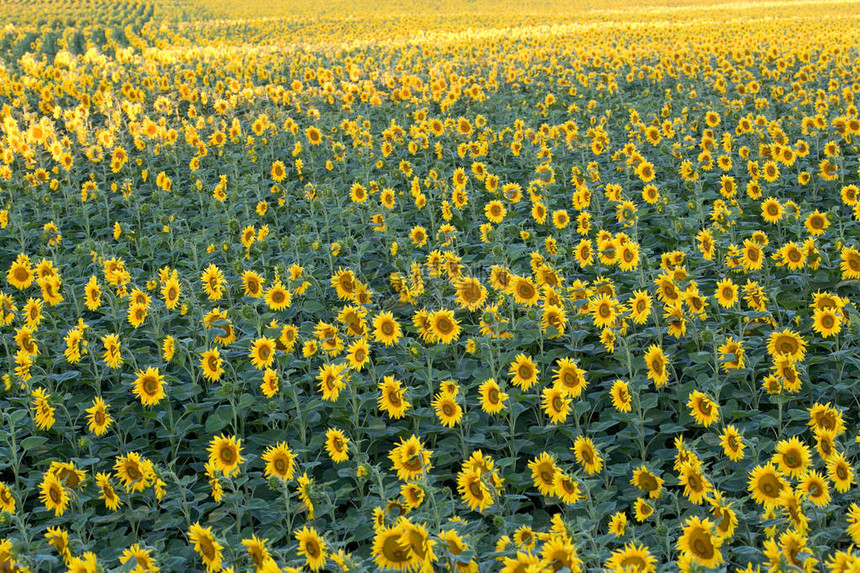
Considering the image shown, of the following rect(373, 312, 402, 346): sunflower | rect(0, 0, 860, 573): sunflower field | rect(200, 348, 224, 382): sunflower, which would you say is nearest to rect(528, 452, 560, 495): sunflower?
rect(0, 0, 860, 573): sunflower field

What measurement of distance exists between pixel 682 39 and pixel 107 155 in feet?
44.3

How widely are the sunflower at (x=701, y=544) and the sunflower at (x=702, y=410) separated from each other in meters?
1.02

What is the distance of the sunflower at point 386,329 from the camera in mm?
4652

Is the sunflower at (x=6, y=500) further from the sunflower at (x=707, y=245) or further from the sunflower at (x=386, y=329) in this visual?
the sunflower at (x=707, y=245)

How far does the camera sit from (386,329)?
15.4ft

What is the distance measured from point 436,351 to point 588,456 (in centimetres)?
115

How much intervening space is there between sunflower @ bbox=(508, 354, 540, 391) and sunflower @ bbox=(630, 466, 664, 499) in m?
0.90

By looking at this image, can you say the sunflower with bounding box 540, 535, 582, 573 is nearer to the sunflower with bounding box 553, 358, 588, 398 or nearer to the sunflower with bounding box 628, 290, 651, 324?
the sunflower with bounding box 553, 358, 588, 398

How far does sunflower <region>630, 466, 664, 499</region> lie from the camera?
3.49 meters

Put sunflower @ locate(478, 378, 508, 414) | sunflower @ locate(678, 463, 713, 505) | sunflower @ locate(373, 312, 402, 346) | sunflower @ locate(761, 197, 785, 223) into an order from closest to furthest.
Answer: sunflower @ locate(678, 463, 713, 505)
sunflower @ locate(478, 378, 508, 414)
sunflower @ locate(373, 312, 402, 346)
sunflower @ locate(761, 197, 785, 223)

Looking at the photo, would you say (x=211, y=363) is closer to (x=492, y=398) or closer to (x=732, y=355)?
(x=492, y=398)

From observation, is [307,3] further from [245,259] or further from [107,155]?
[245,259]

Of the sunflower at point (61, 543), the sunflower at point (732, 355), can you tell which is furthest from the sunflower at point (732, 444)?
the sunflower at point (61, 543)

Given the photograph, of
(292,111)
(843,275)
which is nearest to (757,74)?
(292,111)
